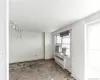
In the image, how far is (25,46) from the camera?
5.59 metres

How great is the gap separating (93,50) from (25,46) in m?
4.45

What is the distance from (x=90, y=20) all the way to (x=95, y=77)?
5.80 feet

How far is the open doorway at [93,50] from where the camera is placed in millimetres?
2298

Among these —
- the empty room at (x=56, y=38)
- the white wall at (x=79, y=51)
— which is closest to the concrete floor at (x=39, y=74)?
the empty room at (x=56, y=38)

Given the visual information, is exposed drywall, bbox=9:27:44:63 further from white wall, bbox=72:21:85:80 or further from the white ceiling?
white wall, bbox=72:21:85:80

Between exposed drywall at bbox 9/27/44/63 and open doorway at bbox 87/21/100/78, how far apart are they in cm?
408

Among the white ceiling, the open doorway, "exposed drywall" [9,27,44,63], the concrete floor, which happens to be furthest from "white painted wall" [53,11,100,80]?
"exposed drywall" [9,27,44,63]

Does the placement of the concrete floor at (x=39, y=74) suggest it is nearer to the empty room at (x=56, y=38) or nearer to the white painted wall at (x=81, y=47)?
the empty room at (x=56, y=38)

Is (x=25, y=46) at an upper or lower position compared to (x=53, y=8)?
lower

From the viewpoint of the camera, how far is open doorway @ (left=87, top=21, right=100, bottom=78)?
230 centimetres

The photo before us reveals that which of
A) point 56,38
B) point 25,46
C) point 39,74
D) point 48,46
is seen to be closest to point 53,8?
point 39,74

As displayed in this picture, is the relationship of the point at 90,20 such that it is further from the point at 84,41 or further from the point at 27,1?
the point at 27,1
